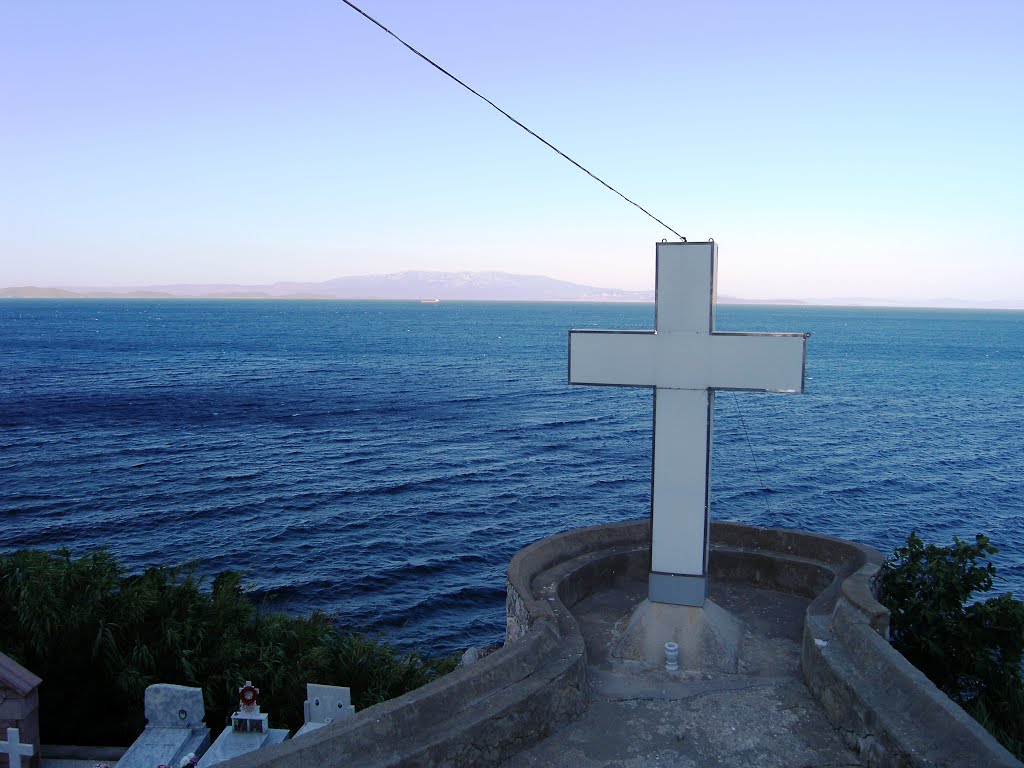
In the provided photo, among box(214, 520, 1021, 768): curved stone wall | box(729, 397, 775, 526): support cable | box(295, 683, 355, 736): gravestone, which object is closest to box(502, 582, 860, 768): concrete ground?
box(214, 520, 1021, 768): curved stone wall

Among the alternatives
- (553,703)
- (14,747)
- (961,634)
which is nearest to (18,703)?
(14,747)

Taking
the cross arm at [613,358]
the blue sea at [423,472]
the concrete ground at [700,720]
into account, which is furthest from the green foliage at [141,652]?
the blue sea at [423,472]

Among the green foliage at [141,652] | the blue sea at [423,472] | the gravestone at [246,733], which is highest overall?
the gravestone at [246,733]

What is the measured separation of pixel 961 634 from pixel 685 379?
4803mm

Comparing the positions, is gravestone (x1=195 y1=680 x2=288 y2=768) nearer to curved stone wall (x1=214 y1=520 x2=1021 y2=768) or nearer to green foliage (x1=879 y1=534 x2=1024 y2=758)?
curved stone wall (x1=214 y1=520 x2=1021 y2=768)

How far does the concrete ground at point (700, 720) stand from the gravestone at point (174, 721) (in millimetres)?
5083

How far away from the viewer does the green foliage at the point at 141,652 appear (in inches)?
494

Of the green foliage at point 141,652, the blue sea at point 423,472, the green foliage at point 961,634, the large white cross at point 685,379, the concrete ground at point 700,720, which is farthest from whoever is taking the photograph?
the blue sea at point 423,472

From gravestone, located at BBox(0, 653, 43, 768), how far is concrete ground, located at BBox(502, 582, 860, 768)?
6443 mm

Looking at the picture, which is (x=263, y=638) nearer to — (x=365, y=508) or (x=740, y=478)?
(x=365, y=508)

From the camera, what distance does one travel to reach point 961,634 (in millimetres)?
9820

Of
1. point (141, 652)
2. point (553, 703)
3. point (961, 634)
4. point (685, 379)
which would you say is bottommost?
point (141, 652)

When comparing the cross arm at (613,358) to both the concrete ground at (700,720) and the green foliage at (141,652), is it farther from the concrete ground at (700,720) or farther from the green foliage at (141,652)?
the green foliage at (141,652)

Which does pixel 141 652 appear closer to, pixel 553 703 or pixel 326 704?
pixel 326 704
